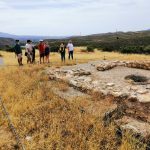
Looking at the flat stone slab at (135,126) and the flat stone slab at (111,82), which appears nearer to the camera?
the flat stone slab at (135,126)

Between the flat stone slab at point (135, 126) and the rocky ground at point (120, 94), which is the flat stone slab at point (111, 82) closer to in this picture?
the rocky ground at point (120, 94)

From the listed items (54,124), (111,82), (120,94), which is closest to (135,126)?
(54,124)

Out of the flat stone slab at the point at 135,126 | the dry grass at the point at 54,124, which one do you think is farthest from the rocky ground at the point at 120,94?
the dry grass at the point at 54,124

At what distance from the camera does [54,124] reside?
10.1 m

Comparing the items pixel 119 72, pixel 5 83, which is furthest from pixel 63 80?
pixel 119 72

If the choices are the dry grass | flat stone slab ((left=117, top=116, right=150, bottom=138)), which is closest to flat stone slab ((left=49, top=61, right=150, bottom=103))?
the dry grass

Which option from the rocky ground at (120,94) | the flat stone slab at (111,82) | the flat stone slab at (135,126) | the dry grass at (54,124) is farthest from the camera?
the flat stone slab at (111,82)

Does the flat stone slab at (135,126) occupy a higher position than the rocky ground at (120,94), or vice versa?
the rocky ground at (120,94)

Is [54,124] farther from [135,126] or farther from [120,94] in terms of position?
[120,94]

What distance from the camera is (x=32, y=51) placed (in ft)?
88.0

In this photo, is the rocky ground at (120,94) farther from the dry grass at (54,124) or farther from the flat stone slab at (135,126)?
the dry grass at (54,124)

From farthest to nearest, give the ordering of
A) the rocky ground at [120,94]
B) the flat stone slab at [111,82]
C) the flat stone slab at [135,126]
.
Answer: the flat stone slab at [111,82], the rocky ground at [120,94], the flat stone slab at [135,126]

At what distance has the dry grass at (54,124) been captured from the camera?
8836mm

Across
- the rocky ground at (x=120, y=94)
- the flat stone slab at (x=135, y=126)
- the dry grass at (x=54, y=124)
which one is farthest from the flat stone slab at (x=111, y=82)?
the flat stone slab at (x=135, y=126)
